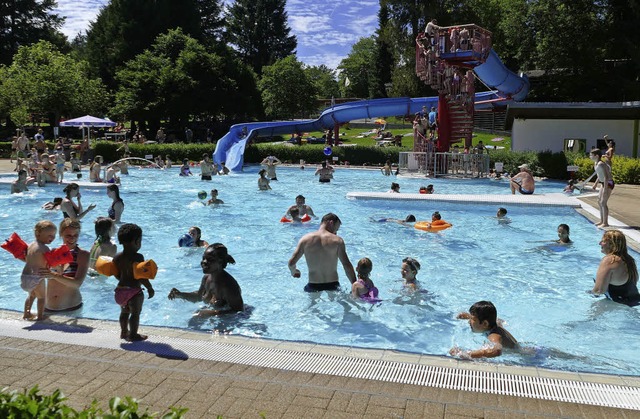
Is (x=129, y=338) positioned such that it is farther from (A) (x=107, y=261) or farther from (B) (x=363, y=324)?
(B) (x=363, y=324)

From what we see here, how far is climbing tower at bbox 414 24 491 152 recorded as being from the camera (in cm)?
2567

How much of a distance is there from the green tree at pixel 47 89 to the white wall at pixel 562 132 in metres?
31.0

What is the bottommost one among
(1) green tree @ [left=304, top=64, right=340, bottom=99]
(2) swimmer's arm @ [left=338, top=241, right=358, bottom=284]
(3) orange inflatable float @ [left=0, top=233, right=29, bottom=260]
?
(2) swimmer's arm @ [left=338, top=241, right=358, bottom=284]

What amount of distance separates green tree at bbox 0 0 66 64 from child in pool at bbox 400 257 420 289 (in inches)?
2347

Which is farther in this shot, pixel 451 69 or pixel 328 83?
pixel 328 83

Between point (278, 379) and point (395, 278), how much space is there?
555 cm

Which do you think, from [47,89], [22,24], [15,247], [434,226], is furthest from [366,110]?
[22,24]

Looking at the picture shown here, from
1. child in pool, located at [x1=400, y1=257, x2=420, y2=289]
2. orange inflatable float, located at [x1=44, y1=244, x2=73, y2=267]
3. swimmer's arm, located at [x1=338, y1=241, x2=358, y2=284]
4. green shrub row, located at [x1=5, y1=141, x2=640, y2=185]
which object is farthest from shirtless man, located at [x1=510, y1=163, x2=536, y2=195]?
orange inflatable float, located at [x1=44, y1=244, x2=73, y2=267]

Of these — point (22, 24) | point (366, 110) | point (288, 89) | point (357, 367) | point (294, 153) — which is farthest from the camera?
point (22, 24)

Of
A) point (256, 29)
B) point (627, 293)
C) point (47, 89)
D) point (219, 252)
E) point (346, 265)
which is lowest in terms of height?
point (627, 293)

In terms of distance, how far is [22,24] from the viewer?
193 feet

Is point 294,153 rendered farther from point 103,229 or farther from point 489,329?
point 489,329

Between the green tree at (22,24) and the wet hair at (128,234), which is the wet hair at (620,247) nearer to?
the wet hair at (128,234)

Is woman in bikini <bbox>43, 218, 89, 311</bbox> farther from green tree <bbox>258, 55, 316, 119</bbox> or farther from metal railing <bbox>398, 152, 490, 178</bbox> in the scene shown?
green tree <bbox>258, 55, 316, 119</bbox>
